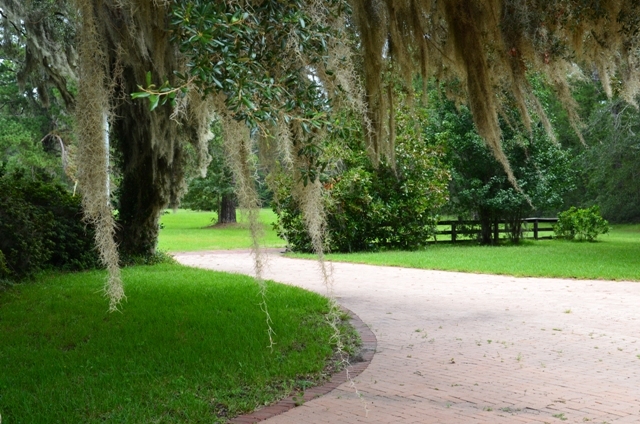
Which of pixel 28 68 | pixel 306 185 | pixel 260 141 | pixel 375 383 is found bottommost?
pixel 375 383

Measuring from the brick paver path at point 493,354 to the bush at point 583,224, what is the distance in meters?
12.1

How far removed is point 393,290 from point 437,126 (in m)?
11.2

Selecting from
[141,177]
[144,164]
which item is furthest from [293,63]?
[141,177]

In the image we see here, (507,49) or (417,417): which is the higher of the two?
(507,49)

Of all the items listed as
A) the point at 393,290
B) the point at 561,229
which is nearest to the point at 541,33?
the point at 393,290

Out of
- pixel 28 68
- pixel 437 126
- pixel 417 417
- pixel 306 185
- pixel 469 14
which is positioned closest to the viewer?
pixel 306 185

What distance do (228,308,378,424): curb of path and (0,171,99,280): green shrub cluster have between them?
4.97 metres

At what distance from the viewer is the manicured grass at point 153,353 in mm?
5086

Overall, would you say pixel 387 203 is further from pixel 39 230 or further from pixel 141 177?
pixel 39 230

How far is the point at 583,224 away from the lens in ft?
79.7

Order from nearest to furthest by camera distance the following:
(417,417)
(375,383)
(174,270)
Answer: (417,417) → (375,383) → (174,270)

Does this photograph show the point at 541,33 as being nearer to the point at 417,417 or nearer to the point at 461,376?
the point at 461,376

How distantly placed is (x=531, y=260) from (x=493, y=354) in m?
10.2

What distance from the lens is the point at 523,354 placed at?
7.01m
